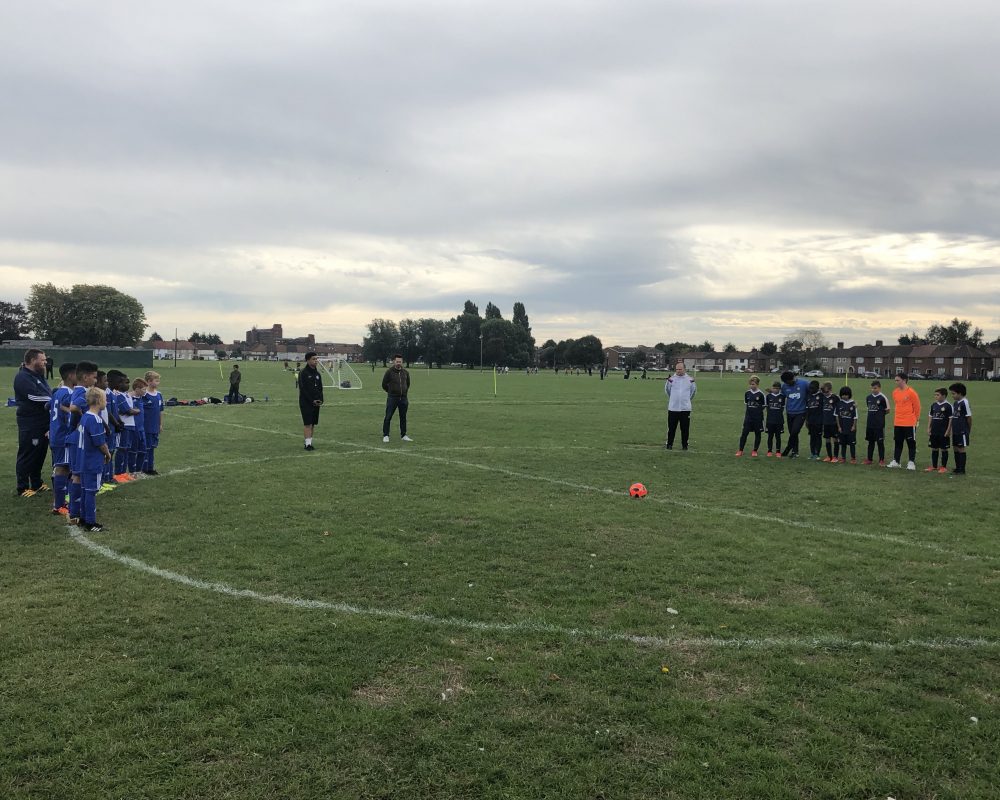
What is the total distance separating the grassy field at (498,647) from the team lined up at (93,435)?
449mm

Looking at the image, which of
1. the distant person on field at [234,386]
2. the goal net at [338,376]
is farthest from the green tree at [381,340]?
the distant person on field at [234,386]

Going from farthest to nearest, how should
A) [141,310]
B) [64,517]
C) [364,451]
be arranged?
[141,310] → [364,451] → [64,517]

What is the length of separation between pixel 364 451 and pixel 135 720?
35.0 feet

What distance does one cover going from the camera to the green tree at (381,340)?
446 ft

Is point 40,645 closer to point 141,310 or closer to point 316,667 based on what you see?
point 316,667

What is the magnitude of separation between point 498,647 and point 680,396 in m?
11.0

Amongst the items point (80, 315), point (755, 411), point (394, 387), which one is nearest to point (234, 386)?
point (394, 387)

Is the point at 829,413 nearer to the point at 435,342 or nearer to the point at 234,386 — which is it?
the point at 234,386

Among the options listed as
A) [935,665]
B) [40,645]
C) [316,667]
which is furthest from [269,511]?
[935,665]

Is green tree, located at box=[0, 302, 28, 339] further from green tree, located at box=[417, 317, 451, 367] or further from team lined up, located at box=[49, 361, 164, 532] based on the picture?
team lined up, located at box=[49, 361, 164, 532]

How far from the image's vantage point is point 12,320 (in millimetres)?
113250

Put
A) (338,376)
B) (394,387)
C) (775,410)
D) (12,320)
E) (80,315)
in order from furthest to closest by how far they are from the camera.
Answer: (12,320) → (80,315) → (338,376) → (394,387) → (775,410)

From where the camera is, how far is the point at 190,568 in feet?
20.8

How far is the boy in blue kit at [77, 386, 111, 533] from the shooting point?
24.6 feet
